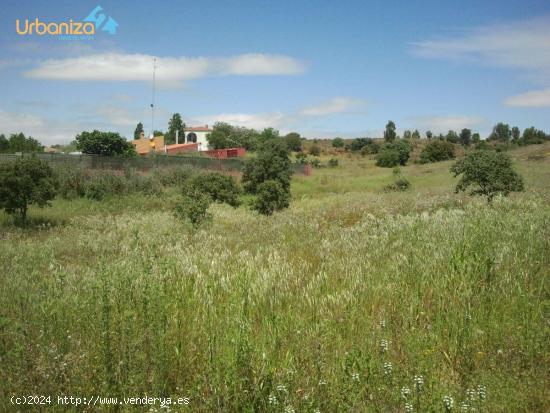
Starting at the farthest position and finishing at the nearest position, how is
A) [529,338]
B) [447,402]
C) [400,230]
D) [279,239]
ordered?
[279,239] → [400,230] → [529,338] → [447,402]

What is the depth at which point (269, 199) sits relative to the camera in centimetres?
2811

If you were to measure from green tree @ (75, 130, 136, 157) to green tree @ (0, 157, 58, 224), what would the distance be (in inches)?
1592

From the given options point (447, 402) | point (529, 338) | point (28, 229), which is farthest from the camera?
point (28, 229)

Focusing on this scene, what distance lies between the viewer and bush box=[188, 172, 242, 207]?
1193 inches

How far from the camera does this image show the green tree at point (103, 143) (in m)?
58.9

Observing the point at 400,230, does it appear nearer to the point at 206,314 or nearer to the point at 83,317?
the point at 206,314

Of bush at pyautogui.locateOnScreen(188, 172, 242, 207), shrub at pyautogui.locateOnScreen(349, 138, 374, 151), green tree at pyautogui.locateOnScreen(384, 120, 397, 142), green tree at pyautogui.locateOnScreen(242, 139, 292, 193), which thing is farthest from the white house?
bush at pyautogui.locateOnScreen(188, 172, 242, 207)

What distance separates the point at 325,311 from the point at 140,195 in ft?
93.2

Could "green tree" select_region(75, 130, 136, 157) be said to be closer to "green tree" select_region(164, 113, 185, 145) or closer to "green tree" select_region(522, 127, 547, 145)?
"green tree" select_region(164, 113, 185, 145)

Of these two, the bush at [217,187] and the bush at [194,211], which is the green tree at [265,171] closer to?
the bush at [217,187]

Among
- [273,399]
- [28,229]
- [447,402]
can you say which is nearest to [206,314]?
[273,399]

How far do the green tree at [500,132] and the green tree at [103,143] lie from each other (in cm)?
10657

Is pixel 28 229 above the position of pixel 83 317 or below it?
below

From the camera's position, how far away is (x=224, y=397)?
112 inches
